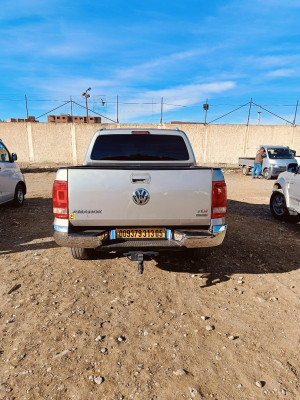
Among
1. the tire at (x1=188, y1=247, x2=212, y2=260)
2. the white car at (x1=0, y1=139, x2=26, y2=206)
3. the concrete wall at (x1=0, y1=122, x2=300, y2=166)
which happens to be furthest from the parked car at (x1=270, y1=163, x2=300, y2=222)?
the concrete wall at (x1=0, y1=122, x2=300, y2=166)

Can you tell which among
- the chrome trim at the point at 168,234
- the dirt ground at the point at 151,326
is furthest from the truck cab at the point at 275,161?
the chrome trim at the point at 168,234

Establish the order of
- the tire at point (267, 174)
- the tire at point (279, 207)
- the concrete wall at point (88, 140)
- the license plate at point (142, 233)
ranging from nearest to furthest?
the license plate at point (142, 233) < the tire at point (279, 207) < the tire at point (267, 174) < the concrete wall at point (88, 140)

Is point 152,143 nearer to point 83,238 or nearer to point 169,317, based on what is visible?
point 83,238

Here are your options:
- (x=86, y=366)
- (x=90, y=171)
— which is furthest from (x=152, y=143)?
(x=86, y=366)

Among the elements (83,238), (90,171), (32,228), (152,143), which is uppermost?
(152,143)

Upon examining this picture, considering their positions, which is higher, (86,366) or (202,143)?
(202,143)

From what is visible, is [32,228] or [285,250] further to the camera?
[32,228]

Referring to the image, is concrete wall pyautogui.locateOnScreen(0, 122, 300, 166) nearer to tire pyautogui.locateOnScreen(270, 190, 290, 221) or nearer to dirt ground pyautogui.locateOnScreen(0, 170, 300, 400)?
tire pyautogui.locateOnScreen(270, 190, 290, 221)

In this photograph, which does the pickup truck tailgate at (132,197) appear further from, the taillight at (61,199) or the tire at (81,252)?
the tire at (81,252)

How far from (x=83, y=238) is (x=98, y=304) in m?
0.84

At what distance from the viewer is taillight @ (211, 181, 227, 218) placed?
9.79 feet

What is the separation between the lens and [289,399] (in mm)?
1912

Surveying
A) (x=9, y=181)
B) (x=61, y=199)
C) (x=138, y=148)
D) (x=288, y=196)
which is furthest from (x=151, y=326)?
(x=9, y=181)

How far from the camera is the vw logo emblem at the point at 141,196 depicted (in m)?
2.91
